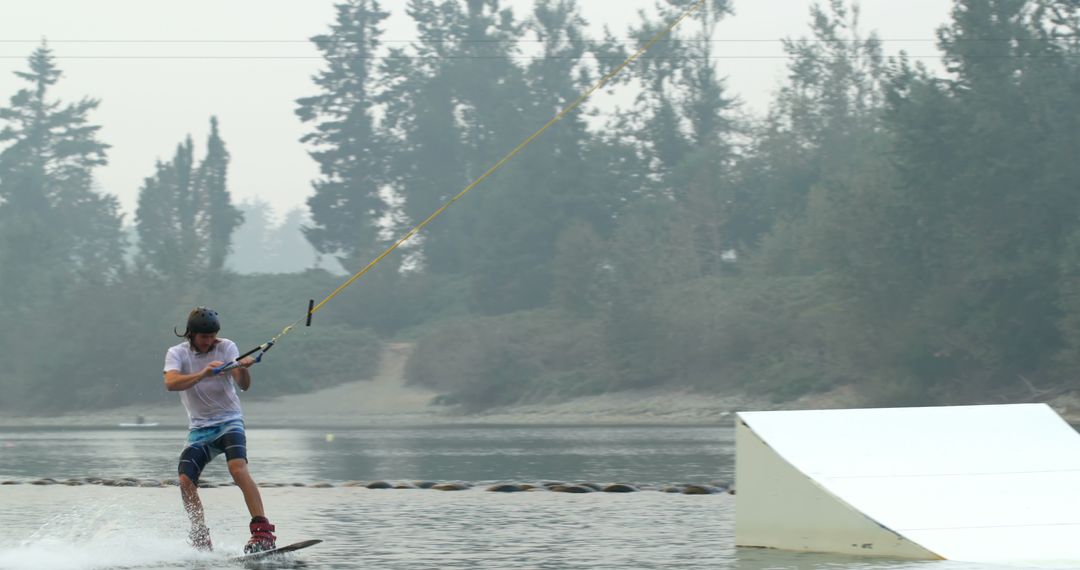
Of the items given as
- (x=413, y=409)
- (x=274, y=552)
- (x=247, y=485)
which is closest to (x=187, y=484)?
(x=247, y=485)

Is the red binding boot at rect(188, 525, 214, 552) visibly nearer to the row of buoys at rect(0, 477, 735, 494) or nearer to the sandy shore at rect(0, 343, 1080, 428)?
the row of buoys at rect(0, 477, 735, 494)

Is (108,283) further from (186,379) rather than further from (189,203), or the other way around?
(186,379)

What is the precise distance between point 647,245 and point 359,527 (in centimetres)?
6751

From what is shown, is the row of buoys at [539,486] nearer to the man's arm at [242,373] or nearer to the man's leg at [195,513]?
the man's leg at [195,513]

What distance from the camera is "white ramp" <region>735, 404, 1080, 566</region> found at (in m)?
9.80

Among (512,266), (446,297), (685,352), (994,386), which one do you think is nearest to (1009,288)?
(994,386)

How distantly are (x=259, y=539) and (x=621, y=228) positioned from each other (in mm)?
72460

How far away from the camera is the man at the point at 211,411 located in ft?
33.9

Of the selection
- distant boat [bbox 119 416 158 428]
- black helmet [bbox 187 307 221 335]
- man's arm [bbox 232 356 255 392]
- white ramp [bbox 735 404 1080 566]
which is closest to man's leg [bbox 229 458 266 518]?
man's arm [bbox 232 356 255 392]

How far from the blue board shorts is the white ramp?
316 centimetres

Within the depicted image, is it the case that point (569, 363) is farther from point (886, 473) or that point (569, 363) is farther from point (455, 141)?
point (886, 473)

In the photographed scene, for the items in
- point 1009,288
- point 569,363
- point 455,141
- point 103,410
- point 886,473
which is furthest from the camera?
point 455,141

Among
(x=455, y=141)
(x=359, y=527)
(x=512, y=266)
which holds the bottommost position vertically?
(x=359, y=527)

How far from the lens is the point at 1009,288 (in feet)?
181
